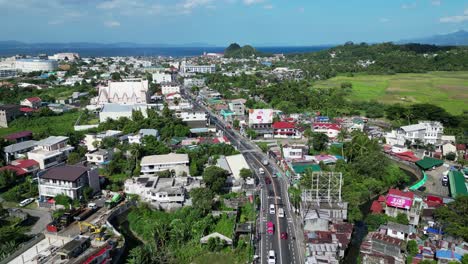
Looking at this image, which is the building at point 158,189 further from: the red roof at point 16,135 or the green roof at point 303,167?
the red roof at point 16,135

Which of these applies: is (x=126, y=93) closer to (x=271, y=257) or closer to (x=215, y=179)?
(x=215, y=179)

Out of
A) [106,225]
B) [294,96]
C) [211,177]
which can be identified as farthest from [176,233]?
[294,96]

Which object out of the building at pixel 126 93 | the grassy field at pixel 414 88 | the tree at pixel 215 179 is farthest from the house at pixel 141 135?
the grassy field at pixel 414 88

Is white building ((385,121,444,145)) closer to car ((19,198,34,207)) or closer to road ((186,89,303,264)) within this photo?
road ((186,89,303,264))

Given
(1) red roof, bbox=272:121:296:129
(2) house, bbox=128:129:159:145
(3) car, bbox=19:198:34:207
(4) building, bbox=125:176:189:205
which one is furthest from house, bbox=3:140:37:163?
(1) red roof, bbox=272:121:296:129

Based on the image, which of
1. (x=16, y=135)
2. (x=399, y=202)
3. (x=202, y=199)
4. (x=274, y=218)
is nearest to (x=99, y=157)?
(x=202, y=199)
